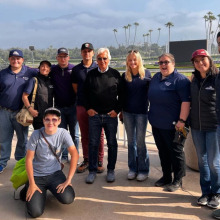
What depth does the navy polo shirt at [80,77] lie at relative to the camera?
13.7 ft

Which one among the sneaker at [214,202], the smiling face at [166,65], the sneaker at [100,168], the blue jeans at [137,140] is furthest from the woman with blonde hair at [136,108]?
the sneaker at [214,202]

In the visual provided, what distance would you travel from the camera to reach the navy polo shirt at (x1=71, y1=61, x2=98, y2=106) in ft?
13.7

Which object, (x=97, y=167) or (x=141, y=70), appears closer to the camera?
(x=141, y=70)

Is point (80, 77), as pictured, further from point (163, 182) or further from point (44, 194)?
point (163, 182)

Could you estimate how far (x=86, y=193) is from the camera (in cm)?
368

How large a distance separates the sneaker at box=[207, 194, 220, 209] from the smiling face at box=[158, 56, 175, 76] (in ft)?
5.34

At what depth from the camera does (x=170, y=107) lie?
3416 mm

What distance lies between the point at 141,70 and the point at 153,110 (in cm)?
60

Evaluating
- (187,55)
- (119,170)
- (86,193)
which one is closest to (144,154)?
(119,170)

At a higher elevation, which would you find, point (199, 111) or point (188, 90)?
point (188, 90)

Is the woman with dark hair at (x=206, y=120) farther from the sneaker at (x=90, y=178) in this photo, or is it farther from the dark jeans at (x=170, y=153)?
the sneaker at (x=90, y=178)

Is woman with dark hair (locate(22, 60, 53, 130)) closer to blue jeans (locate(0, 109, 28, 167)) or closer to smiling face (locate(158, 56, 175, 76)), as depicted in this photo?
blue jeans (locate(0, 109, 28, 167))

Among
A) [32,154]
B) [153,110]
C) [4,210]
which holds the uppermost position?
[153,110]

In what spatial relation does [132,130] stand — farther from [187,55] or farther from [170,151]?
[187,55]
